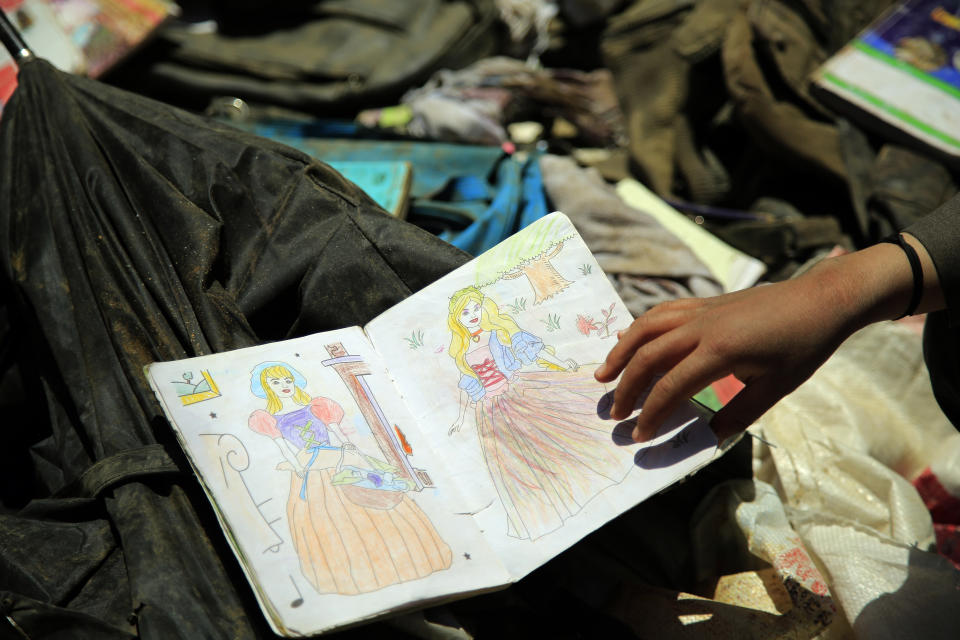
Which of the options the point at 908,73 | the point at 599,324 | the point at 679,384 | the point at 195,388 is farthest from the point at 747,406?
the point at 908,73

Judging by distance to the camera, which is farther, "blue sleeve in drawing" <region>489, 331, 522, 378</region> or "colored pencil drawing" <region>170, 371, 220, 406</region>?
"blue sleeve in drawing" <region>489, 331, 522, 378</region>

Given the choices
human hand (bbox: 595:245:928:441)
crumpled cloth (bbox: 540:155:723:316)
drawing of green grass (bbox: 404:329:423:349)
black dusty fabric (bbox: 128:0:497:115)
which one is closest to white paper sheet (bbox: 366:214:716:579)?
drawing of green grass (bbox: 404:329:423:349)

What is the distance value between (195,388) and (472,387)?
40 cm

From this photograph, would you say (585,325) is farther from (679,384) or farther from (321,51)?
(321,51)

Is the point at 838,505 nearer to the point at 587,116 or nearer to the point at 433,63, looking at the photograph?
the point at 587,116

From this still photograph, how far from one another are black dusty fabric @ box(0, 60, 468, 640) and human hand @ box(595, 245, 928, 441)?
0.42m

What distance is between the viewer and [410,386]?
3.53 ft

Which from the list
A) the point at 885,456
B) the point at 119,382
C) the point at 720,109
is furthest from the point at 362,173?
the point at 720,109

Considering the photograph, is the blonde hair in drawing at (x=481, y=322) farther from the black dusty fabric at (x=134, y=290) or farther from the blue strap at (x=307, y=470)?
the blue strap at (x=307, y=470)

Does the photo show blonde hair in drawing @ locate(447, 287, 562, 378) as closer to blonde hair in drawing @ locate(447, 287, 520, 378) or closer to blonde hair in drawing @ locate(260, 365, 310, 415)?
blonde hair in drawing @ locate(447, 287, 520, 378)

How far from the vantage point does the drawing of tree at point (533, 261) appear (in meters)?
1.14

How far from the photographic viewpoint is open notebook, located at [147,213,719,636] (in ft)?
2.86

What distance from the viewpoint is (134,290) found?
3.80ft

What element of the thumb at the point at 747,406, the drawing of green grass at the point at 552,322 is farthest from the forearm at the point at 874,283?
the drawing of green grass at the point at 552,322
